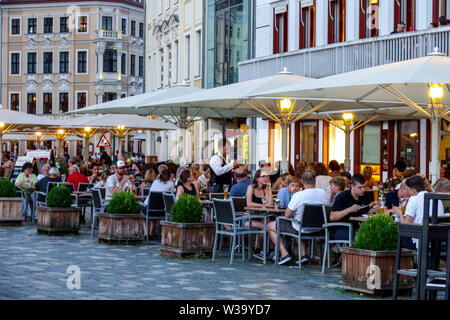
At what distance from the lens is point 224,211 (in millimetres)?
14484

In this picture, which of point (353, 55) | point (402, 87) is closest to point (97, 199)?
point (402, 87)

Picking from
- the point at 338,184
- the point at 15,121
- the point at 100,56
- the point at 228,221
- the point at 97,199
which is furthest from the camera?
the point at 100,56

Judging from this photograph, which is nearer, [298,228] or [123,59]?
[298,228]

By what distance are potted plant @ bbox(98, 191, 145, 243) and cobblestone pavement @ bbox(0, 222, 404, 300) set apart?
0.93 ft

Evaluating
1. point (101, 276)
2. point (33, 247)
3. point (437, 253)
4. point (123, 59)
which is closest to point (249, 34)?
point (33, 247)

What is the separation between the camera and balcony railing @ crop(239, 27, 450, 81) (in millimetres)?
22188

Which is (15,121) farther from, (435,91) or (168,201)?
(435,91)

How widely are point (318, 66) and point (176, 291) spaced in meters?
17.2

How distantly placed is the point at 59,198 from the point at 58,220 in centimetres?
43

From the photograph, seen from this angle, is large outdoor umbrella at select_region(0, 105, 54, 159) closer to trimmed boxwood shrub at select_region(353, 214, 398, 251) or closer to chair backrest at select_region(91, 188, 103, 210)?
chair backrest at select_region(91, 188, 103, 210)

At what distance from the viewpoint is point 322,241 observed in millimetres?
14508

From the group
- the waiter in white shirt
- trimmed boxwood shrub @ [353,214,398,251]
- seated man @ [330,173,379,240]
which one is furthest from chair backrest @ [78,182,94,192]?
trimmed boxwood shrub @ [353,214,398,251]
